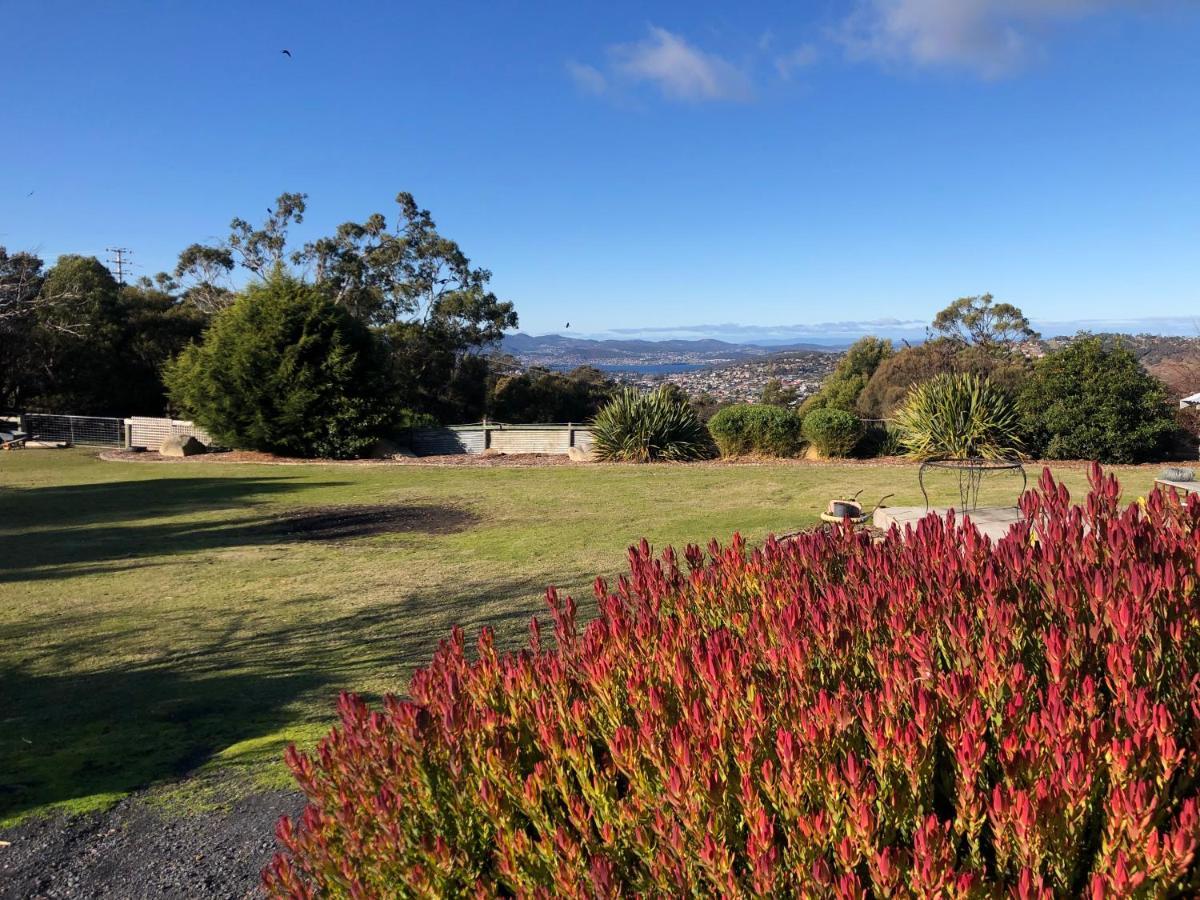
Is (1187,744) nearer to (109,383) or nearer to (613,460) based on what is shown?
(613,460)

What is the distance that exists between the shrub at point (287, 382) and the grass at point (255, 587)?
4.65 meters

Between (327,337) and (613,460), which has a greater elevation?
(327,337)

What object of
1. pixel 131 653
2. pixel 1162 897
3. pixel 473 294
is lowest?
pixel 131 653

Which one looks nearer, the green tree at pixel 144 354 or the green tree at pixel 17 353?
the green tree at pixel 17 353

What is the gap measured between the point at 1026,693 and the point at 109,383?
38165 mm

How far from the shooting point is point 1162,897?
1.59 metres

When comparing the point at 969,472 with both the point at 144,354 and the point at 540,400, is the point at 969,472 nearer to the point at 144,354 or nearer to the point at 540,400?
the point at 540,400

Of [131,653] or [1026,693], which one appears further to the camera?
[131,653]

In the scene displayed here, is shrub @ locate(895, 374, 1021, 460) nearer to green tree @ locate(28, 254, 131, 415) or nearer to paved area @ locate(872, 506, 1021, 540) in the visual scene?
paved area @ locate(872, 506, 1021, 540)

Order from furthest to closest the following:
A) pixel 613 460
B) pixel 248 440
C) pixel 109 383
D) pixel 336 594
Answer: pixel 109 383 < pixel 248 440 < pixel 613 460 < pixel 336 594

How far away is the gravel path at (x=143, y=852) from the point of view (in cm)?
317

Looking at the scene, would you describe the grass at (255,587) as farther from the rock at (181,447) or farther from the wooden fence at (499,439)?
the rock at (181,447)

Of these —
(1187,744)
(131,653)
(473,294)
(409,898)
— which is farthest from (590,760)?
(473,294)

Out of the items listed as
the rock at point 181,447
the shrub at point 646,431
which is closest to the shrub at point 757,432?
the shrub at point 646,431
